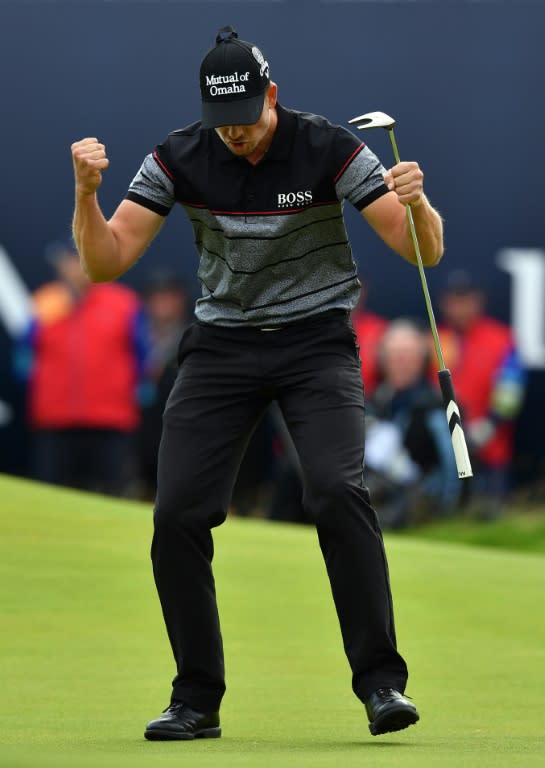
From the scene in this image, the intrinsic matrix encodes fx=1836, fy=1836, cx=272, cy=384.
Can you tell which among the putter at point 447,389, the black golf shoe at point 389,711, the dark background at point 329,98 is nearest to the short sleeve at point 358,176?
the putter at point 447,389

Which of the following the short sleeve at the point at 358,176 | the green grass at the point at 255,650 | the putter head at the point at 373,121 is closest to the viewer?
the green grass at the point at 255,650

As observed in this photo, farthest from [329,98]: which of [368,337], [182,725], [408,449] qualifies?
[182,725]

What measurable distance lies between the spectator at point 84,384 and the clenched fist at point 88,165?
8519mm

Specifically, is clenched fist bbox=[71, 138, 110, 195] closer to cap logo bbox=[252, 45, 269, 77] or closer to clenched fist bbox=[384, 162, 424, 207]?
cap logo bbox=[252, 45, 269, 77]

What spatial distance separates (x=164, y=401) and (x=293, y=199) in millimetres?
8321

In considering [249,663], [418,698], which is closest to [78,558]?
[249,663]

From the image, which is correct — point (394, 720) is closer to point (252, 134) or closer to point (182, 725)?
point (182, 725)

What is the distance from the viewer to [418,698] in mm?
6586

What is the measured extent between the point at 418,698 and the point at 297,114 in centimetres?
220

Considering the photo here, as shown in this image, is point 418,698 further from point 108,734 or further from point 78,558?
point 78,558

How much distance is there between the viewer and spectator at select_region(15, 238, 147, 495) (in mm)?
14078

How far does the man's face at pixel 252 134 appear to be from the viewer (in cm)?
549

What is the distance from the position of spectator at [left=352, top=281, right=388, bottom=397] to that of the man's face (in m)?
8.61

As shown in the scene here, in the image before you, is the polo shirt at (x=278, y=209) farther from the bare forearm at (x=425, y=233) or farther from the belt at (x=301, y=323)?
the bare forearm at (x=425, y=233)
